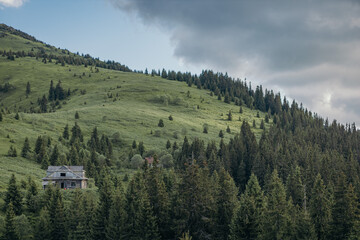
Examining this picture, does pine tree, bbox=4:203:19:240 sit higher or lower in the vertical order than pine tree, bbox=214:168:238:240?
lower

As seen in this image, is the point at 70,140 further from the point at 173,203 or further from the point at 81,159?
the point at 173,203

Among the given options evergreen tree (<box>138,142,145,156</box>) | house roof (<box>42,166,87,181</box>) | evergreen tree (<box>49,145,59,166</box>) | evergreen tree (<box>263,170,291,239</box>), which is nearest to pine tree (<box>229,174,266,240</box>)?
evergreen tree (<box>263,170,291,239</box>)

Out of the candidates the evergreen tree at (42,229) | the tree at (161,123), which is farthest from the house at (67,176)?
the tree at (161,123)

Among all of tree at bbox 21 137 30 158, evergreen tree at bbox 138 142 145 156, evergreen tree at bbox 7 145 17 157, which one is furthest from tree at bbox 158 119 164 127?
evergreen tree at bbox 7 145 17 157

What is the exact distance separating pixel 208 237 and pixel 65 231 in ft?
83.7

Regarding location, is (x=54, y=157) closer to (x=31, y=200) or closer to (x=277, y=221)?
(x=31, y=200)

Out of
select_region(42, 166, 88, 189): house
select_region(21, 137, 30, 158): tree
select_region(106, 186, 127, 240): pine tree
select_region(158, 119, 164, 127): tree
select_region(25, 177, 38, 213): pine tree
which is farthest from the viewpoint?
select_region(158, 119, 164, 127): tree

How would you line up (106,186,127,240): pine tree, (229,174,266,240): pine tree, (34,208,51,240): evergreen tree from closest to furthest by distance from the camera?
1. (229,174,266,240): pine tree
2. (34,208,51,240): evergreen tree
3. (106,186,127,240): pine tree

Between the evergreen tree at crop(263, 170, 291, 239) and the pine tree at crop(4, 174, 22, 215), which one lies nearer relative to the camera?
the evergreen tree at crop(263, 170, 291, 239)

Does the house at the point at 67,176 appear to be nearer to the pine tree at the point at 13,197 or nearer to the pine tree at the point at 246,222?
the pine tree at the point at 13,197

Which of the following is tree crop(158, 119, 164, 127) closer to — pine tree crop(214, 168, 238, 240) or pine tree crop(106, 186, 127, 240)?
pine tree crop(106, 186, 127, 240)

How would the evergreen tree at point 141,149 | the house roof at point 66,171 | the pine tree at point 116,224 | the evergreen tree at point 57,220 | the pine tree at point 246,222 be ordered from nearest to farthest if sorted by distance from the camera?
the pine tree at point 246,222, the pine tree at point 116,224, the evergreen tree at point 57,220, the house roof at point 66,171, the evergreen tree at point 141,149

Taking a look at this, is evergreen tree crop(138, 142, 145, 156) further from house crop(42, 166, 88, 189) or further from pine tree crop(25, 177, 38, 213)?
pine tree crop(25, 177, 38, 213)

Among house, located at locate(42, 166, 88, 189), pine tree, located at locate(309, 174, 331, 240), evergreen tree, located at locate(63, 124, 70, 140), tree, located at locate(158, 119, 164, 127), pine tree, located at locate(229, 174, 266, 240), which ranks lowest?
house, located at locate(42, 166, 88, 189)
